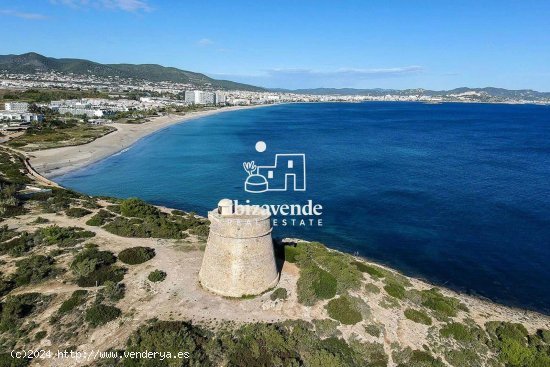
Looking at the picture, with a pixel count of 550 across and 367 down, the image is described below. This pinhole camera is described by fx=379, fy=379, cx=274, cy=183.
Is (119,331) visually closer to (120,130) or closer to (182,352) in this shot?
(182,352)

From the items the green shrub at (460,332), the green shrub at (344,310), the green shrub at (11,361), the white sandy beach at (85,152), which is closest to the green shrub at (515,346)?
the green shrub at (460,332)

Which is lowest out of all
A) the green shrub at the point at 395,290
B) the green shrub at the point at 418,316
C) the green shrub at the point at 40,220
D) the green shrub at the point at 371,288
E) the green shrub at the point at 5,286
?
the green shrub at the point at 418,316

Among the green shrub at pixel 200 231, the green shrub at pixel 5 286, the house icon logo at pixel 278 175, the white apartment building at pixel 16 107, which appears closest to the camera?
the green shrub at pixel 5 286

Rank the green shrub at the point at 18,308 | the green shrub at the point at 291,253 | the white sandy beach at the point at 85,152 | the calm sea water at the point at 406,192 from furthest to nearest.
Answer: the white sandy beach at the point at 85,152
the calm sea water at the point at 406,192
the green shrub at the point at 291,253
the green shrub at the point at 18,308

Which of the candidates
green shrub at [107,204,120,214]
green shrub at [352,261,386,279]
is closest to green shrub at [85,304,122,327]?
green shrub at [352,261,386,279]

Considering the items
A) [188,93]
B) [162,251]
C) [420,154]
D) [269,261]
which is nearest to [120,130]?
[420,154]

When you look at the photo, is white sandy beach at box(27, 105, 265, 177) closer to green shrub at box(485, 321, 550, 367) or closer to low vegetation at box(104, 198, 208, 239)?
low vegetation at box(104, 198, 208, 239)

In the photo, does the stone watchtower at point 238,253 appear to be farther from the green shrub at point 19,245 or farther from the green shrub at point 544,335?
the green shrub at point 544,335
